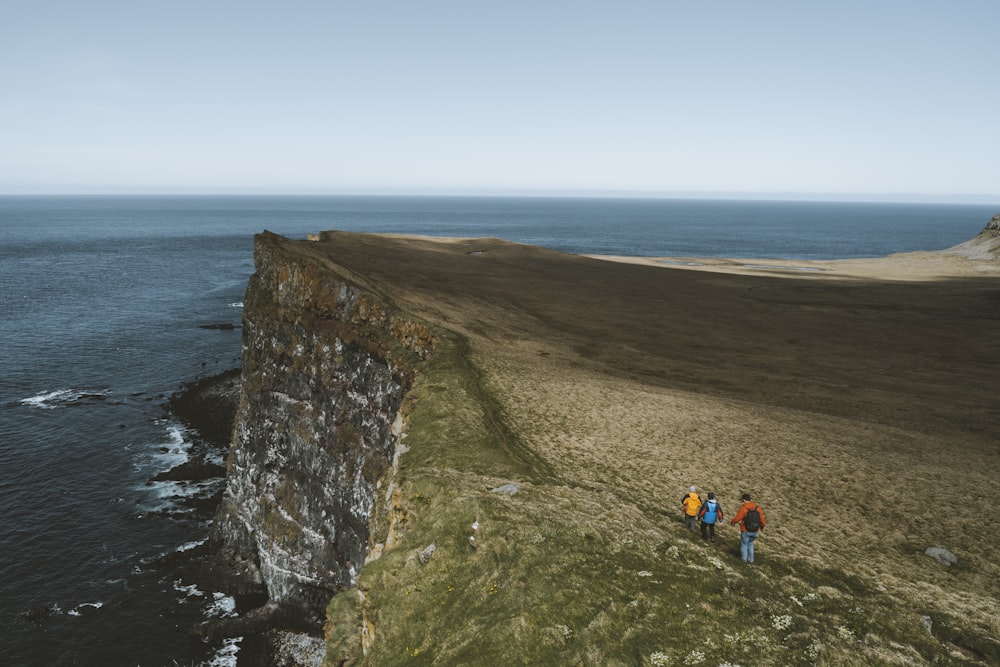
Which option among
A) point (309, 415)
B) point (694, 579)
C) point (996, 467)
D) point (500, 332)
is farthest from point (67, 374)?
point (996, 467)

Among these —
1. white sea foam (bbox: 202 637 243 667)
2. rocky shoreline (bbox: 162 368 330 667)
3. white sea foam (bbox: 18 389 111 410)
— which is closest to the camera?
white sea foam (bbox: 202 637 243 667)

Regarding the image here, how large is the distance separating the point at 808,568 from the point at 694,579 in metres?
4.65

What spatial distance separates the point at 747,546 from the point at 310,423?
34.0 metres

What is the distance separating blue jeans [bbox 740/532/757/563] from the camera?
1828cm

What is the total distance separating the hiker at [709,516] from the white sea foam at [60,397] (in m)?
72.0

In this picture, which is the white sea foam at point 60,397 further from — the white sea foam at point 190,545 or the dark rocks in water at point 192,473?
the white sea foam at point 190,545

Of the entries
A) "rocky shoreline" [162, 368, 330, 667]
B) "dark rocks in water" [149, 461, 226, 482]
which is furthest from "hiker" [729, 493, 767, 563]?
"dark rocks in water" [149, 461, 226, 482]

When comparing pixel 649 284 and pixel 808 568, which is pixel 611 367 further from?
pixel 649 284

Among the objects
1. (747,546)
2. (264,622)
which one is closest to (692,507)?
(747,546)

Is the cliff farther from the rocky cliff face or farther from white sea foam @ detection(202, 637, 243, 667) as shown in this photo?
white sea foam @ detection(202, 637, 243, 667)

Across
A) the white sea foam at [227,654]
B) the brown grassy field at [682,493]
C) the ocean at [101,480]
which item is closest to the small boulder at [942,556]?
the brown grassy field at [682,493]

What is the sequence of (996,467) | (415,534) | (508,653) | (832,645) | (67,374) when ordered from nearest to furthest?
(832,645), (508,653), (415,534), (996,467), (67,374)

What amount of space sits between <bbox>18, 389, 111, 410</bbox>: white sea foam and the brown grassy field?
4063cm

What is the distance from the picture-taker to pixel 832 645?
1405cm
